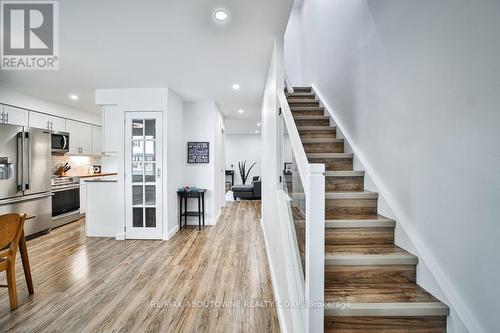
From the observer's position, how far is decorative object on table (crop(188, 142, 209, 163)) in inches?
191

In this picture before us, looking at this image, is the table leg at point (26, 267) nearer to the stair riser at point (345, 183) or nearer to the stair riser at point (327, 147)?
the stair riser at point (345, 183)

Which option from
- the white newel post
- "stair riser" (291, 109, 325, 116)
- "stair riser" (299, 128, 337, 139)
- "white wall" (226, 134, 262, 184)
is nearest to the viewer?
the white newel post

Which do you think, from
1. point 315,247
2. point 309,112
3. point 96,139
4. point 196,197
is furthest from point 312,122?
point 96,139

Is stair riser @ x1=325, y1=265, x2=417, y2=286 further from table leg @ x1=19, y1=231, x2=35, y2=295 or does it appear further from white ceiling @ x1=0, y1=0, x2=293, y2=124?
table leg @ x1=19, y1=231, x2=35, y2=295

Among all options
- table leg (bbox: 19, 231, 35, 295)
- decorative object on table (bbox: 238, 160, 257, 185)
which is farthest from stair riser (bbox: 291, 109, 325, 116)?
decorative object on table (bbox: 238, 160, 257, 185)

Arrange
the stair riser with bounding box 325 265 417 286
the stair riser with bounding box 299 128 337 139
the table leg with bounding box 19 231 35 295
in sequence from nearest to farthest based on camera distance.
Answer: the stair riser with bounding box 325 265 417 286
the table leg with bounding box 19 231 35 295
the stair riser with bounding box 299 128 337 139

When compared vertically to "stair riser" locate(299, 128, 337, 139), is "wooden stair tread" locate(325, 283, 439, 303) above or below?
below

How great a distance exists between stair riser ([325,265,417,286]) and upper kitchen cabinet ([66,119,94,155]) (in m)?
5.96

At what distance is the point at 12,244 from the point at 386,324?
3.19m

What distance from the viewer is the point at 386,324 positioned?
1.38 metres

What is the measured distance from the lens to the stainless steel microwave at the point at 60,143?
15.1ft

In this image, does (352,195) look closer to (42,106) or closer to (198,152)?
(198,152)

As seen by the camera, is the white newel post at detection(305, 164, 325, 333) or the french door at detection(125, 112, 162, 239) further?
the french door at detection(125, 112, 162, 239)

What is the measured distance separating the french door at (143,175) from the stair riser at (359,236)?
303cm
